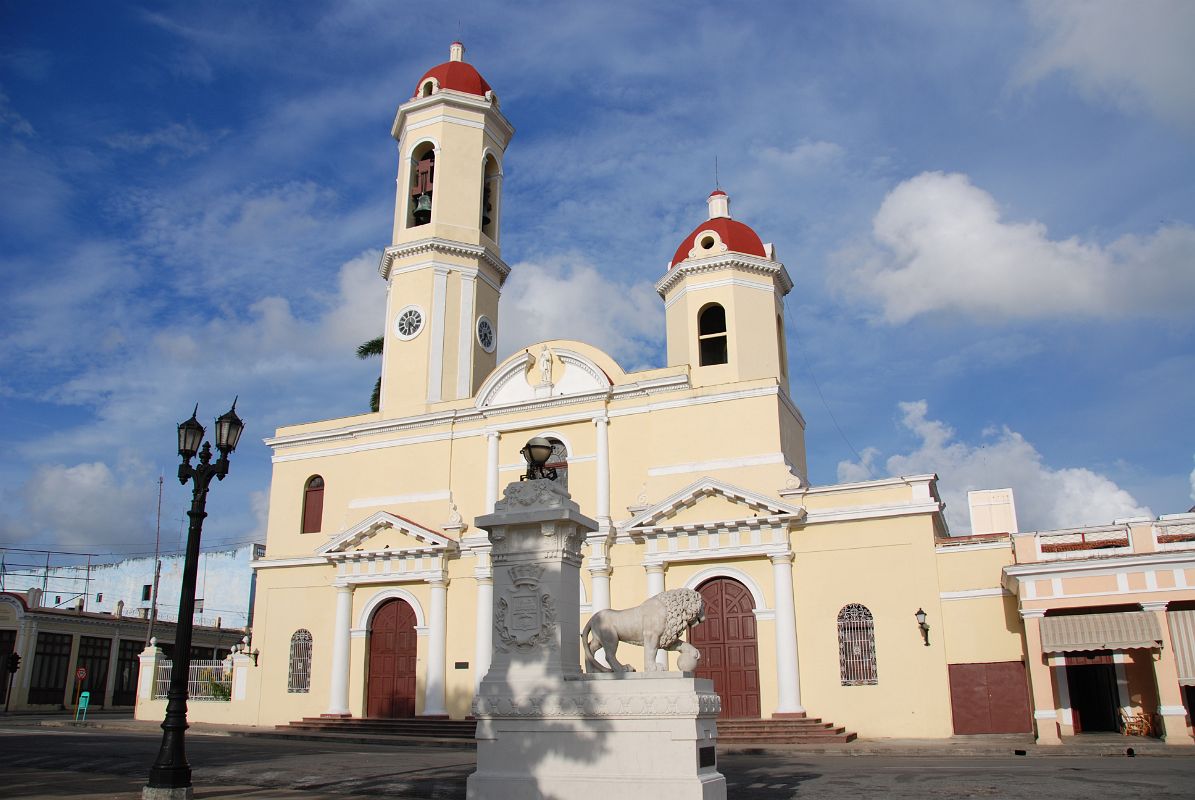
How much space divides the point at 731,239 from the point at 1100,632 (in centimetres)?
1346

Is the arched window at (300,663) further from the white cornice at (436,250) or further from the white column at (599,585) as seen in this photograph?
the white cornice at (436,250)

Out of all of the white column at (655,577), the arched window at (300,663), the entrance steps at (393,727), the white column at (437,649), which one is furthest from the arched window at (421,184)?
the entrance steps at (393,727)

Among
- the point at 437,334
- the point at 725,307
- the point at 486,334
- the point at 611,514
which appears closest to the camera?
the point at 611,514

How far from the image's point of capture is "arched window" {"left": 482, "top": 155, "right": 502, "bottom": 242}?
99.2 ft

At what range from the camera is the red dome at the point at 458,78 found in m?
30.1

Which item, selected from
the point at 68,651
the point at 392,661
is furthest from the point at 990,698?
the point at 68,651

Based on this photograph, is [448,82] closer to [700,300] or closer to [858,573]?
[700,300]

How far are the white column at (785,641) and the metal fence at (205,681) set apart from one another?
629 inches

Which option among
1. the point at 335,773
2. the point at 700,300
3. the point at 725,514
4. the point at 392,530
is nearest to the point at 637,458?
the point at 725,514

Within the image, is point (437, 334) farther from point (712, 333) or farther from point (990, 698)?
point (990, 698)

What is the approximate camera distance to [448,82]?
3009cm

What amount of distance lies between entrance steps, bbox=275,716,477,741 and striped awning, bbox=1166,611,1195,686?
1497 centimetres

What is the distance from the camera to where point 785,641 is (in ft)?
70.6

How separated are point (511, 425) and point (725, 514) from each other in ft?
21.9
